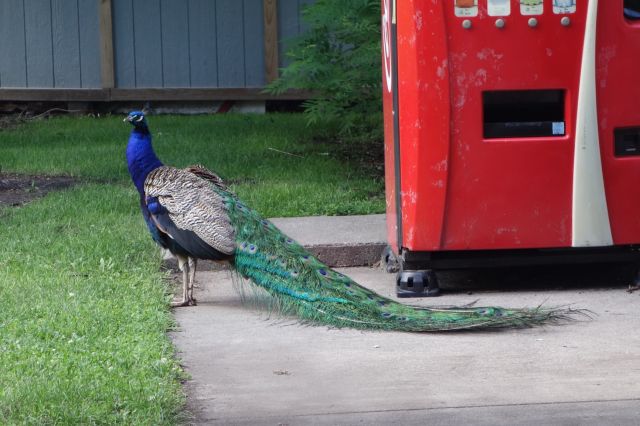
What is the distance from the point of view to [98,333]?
522cm

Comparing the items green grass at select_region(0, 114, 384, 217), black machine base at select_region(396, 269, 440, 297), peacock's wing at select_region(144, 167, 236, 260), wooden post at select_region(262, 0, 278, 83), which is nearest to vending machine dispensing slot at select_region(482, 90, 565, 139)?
black machine base at select_region(396, 269, 440, 297)

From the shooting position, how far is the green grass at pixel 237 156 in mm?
8484

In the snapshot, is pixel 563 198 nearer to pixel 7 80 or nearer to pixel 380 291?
pixel 380 291

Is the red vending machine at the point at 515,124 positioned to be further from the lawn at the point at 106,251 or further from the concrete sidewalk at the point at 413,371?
the lawn at the point at 106,251

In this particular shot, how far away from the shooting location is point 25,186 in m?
9.41

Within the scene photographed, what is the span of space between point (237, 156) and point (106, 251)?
3.65m

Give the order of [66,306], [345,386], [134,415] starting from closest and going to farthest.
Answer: [134,415]
[345,386]
[66,306]

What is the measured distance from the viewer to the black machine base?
6180 millimetres

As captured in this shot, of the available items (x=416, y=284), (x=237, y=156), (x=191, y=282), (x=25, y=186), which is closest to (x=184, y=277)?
(x=191, y=282)

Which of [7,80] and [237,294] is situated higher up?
[7,80]

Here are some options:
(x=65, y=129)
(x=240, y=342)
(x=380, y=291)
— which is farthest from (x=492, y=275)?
(x=65, y=129)

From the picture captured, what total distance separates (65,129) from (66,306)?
7.34 metres

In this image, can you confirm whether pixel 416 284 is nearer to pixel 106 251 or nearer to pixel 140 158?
pixel 140 158

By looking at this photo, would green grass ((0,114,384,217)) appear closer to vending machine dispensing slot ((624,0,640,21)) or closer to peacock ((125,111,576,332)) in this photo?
peacock ((125,111,576,332))
